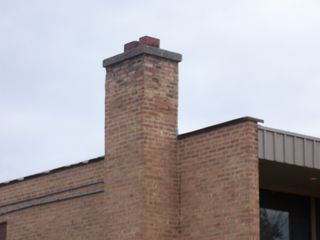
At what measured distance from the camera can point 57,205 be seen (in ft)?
74.6

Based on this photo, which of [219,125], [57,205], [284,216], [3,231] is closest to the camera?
[219,125]

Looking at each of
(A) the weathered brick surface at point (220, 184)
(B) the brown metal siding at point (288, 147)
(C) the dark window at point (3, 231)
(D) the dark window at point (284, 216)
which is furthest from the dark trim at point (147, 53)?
(C) the dark window at point (3, 231)

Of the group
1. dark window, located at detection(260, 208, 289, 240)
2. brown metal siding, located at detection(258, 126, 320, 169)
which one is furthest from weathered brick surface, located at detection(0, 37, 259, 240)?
dark window, located at detection(260, 208, 289, 240)

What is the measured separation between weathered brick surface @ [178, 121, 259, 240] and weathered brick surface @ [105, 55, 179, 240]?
0.36 m

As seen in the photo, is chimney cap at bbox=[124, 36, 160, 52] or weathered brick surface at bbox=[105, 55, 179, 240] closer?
weathered brick surface at bbox=[105, 55, 179, 240]

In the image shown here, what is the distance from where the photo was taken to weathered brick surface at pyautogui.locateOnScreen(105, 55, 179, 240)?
66.4ft

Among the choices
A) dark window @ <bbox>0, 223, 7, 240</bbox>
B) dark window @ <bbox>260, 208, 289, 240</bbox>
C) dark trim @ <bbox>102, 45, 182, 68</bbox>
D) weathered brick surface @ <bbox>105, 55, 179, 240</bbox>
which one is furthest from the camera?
dark window @ <bbox>0, 223, 7, 240</bbox>

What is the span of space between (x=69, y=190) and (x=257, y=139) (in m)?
5.06

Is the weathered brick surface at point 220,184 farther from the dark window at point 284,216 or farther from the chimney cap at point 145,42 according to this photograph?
the dark window at point 284,216

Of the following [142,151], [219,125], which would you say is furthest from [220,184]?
[142,151]

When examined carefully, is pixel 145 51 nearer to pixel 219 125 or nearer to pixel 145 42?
pixel 145 42

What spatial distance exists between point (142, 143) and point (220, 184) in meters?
1.90

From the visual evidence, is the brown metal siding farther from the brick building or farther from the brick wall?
the brick wall

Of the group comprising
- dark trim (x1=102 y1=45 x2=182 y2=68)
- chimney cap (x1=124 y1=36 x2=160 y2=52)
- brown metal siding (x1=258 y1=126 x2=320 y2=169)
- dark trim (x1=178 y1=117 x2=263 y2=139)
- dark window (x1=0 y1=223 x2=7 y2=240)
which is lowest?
dark window (x1=0 y1=223 x2=7 y2=240)
